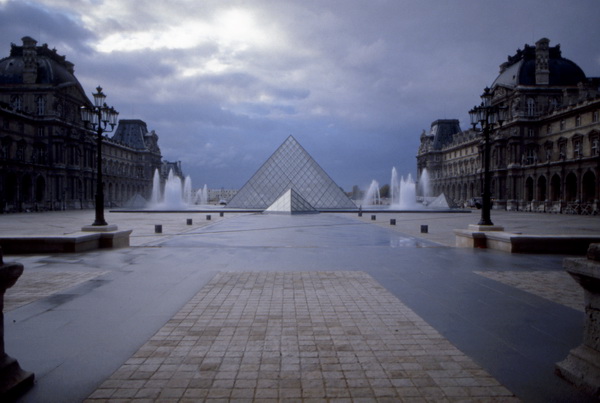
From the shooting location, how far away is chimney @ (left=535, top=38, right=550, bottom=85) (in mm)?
47812

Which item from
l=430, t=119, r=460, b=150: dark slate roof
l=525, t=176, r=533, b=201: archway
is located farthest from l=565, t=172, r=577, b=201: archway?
l=430, t=119, r=460, b=150: dark slate roof

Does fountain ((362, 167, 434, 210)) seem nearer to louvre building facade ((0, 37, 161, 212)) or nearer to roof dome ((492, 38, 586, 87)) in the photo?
roof dome ((492, 38, 586, 87))

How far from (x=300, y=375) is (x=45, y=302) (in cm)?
381

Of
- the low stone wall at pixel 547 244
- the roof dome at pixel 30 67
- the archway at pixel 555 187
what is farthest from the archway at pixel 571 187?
the roof dome at pixel 30 67

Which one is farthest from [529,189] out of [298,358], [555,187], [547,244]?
[298,358]

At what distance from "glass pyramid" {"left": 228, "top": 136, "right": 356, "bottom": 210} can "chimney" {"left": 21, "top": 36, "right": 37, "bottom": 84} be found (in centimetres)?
2833

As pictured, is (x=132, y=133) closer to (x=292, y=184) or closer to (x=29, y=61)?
(x=29, y=61)

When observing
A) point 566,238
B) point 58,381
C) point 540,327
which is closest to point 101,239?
point 58,381

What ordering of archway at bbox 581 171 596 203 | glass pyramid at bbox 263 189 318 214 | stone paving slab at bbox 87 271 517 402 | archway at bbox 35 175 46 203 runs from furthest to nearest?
archway at bbox 35 175 46 203 → archway at bbox 581 171 596 203 → glass pyramid at bbox 263 189 318 214 → stone paving slab at bbox 87 271 517 402

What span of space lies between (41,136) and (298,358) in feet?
173

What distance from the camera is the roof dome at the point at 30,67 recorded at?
46.8 m

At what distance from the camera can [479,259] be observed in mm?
8727

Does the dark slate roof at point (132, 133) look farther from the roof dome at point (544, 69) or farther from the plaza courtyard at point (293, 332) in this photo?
the plaza courtyard at point (293, 332)

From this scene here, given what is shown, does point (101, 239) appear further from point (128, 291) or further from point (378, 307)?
point (378, 307)
